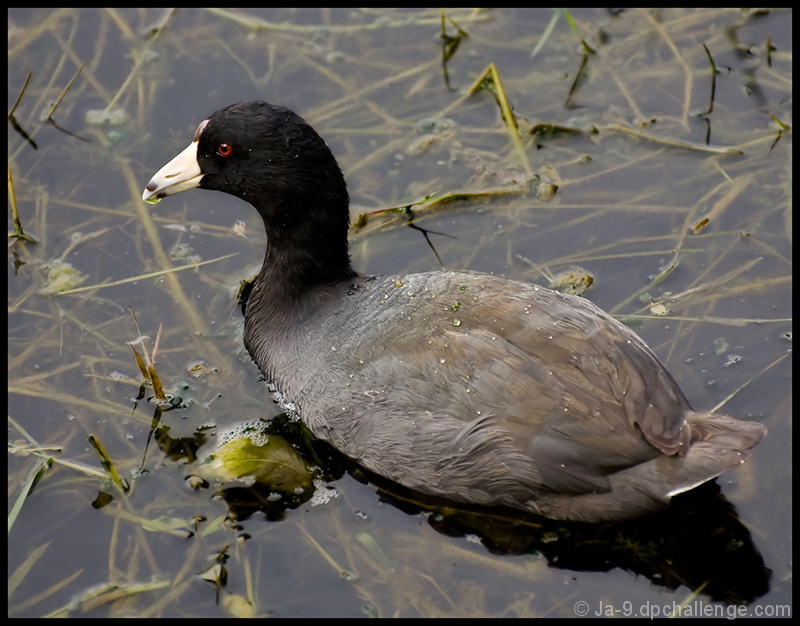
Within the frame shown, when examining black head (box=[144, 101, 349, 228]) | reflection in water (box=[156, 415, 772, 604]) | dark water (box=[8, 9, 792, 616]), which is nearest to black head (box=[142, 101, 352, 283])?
A: black head (box=[144, 101, 349, 228])

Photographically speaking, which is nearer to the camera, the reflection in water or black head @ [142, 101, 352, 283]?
the reflection in water

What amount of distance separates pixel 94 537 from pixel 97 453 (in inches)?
19.5

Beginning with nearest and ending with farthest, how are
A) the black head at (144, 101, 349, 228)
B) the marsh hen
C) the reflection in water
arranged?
the marsh hen < the reflection in water < the black head at (144, 101, 349, 228)

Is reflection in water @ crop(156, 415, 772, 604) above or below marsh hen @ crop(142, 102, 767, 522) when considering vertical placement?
below

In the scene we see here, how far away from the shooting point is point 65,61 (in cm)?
695

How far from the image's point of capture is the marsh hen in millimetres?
4168

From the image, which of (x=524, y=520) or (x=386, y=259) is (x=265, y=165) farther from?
(x=524, y=520)

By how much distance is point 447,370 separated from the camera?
4398 millimetres

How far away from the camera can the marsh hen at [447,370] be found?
13.7 ft

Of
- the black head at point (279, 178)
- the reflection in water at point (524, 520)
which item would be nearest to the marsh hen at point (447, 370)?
the black head at point (279, 178)

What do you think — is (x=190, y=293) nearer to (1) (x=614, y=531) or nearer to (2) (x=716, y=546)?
(1) (x=614, y=531)

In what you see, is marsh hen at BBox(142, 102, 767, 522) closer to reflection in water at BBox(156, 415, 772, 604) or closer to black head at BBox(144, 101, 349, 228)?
black head at BBox(144, 101, 349, 228)

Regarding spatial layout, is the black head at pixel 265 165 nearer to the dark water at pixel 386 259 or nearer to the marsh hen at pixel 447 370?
the marsh hen at pixel 447 370

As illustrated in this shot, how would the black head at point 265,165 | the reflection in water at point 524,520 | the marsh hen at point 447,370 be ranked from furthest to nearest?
the black head at point 265,165
the reflection in water at point 524,520
the marsh hen at point 447,370
